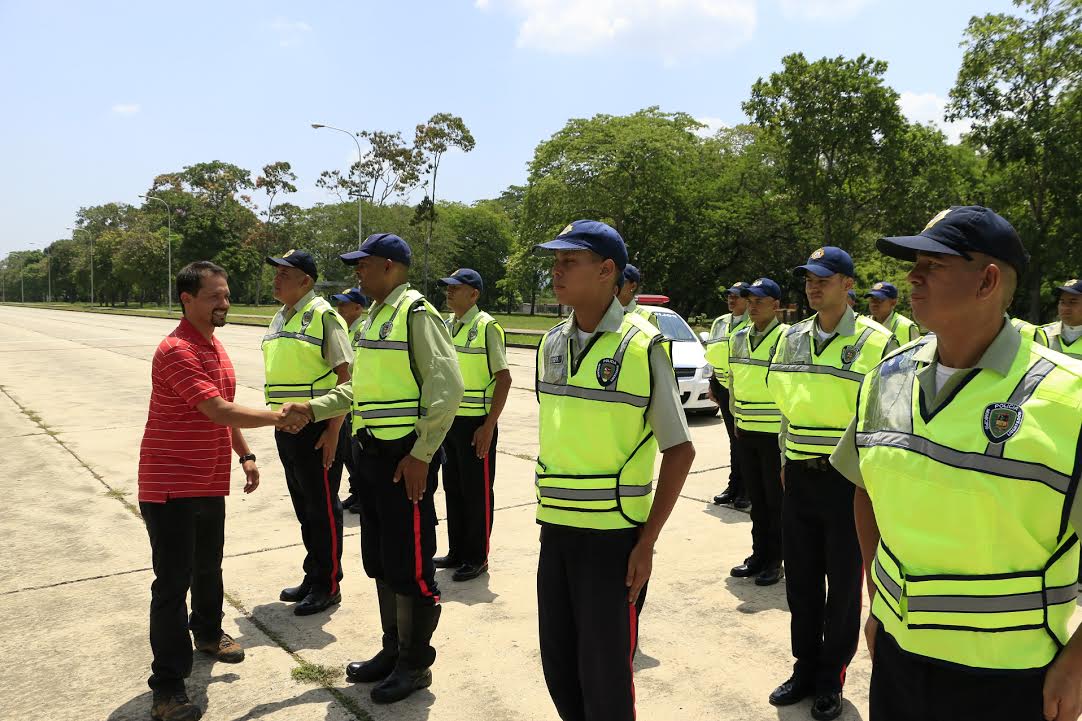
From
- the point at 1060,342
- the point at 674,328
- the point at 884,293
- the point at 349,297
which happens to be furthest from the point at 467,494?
the point at 674,328

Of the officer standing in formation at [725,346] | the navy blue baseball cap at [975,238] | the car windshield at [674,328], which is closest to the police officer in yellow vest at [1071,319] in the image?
the officer standing in formation at [725,346]

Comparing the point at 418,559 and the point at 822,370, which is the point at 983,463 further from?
the point at 418,559

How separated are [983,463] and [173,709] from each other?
11.3ft

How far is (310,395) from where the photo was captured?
15.6ft

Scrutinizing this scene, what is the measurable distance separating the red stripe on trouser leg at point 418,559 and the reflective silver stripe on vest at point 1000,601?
241cm

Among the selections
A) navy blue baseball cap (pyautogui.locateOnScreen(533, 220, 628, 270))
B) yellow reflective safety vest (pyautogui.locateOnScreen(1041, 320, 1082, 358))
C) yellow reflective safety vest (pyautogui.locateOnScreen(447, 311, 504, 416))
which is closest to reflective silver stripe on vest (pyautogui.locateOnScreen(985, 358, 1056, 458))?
navy blue baseball cap (pyautogui.locateOnScreen(533, 220, 628, 270))

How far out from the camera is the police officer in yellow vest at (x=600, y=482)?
2.54m

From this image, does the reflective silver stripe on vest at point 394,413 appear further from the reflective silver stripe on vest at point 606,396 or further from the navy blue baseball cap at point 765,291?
the navy blue baseball cap at point 765,291

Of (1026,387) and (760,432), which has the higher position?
(1026,387)

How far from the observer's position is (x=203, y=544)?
3.92 metres

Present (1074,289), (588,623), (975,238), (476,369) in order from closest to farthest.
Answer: (975,238) < (588,623) < (476,369) < (1074,289)

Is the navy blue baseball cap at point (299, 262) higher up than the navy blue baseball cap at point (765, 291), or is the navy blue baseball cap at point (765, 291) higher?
the navy blue baseball cap at point (299, 262)

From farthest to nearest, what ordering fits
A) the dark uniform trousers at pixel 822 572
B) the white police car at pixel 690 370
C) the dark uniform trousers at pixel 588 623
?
1. the white police car at pixel 690 370
2. the dark uniform trousers at pixel 822 572
3. the dark uniform trousers at pixel 588 623

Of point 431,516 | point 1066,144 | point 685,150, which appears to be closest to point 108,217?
point 685,150
